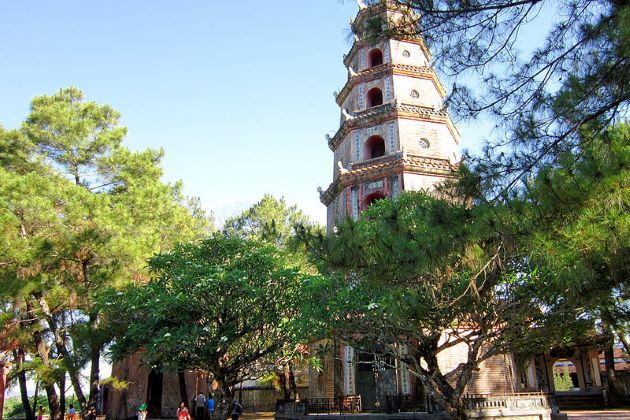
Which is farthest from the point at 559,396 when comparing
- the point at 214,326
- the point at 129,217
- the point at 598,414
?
the point at 129,217

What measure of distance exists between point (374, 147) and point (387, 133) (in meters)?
1.18

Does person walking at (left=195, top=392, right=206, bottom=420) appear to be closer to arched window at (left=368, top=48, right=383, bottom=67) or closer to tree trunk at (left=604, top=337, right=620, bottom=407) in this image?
arched window at (left=368, top=48, right=383, bottom=67)

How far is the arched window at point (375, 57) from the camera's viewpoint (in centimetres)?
2117

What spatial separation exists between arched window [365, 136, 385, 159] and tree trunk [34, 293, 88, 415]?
11781 mm

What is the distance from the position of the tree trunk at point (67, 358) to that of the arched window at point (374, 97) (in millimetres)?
13311

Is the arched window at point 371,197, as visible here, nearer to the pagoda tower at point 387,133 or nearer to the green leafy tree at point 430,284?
the pagoda tower at point 387,133

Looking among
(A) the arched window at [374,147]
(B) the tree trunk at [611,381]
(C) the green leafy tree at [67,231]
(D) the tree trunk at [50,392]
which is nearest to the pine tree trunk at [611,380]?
(B) the tree trunk at [611,381]

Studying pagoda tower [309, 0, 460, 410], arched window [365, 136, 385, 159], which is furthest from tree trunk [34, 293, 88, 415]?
arched window [365, 136, 385, 159]

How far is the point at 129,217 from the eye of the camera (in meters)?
15.8

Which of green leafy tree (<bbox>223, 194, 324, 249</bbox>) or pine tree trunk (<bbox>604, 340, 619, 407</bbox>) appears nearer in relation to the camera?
pine tree trunk (<bbox>604, 340, 619, 407</bbox>)

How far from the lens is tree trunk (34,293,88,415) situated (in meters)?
14.0

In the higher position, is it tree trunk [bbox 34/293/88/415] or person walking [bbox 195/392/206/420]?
tree trunk [bbox 34/293/88/415]

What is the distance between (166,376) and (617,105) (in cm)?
2165

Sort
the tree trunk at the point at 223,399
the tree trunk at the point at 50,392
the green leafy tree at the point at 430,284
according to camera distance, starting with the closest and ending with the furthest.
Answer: the green leafy tree at the point at 430,284 → the tree trunk at the point at 223,399 → the tree trunk at the point at 50,392
